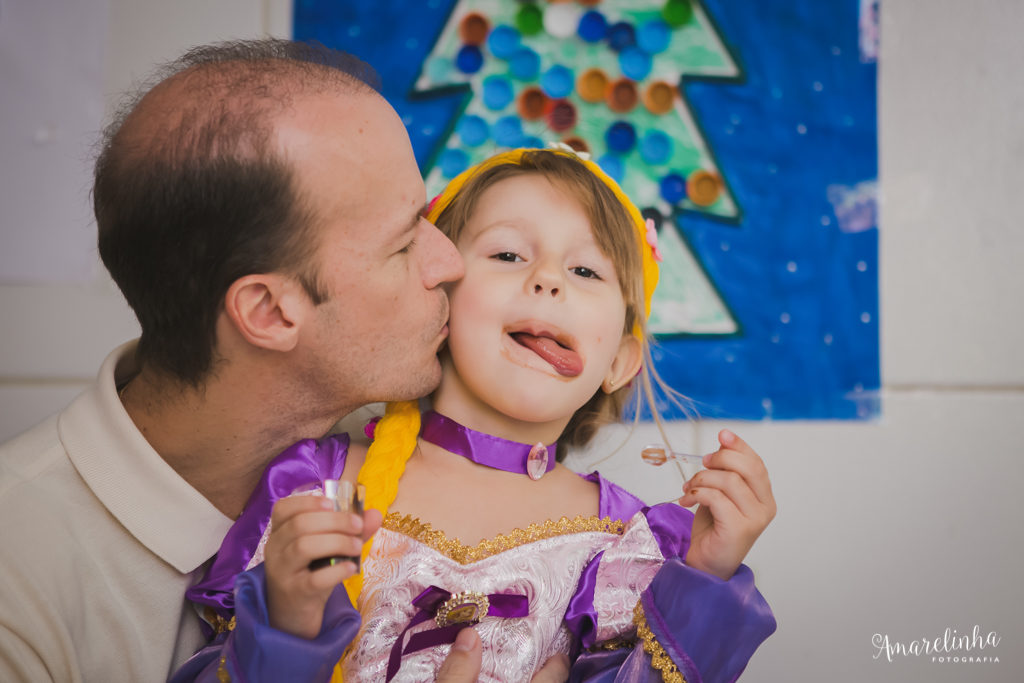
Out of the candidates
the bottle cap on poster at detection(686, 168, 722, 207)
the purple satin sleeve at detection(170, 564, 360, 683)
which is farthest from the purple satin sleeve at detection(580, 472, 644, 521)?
the bottle cap on poster at detection(686, 168, 722, 207)

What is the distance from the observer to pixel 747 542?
105 centimetres

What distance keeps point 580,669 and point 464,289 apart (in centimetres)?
61

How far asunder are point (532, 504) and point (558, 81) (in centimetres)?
96

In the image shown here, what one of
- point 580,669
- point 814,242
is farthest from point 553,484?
point 814,242

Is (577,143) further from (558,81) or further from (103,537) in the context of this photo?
(103,537)

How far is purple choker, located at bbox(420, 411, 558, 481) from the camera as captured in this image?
1.19 meters

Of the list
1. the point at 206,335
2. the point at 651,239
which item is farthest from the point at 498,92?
the point at 206,335

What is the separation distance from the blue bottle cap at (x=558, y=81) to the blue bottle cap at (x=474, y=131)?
6.4 inches

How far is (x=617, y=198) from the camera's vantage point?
1312 mm

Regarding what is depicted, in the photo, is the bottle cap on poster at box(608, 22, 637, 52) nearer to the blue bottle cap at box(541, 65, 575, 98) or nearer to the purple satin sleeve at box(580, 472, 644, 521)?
the blue bottle cap at box(541, 65, 575, 98)

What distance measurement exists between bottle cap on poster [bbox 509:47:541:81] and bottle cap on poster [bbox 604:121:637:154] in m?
0.21

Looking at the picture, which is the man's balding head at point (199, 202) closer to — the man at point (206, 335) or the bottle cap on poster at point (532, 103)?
the man at point (206, 335)

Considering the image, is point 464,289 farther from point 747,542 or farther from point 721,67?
point 721,67

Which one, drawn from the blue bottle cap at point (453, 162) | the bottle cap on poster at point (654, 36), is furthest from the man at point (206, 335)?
the bottle cap on poster at point (654, 36)
